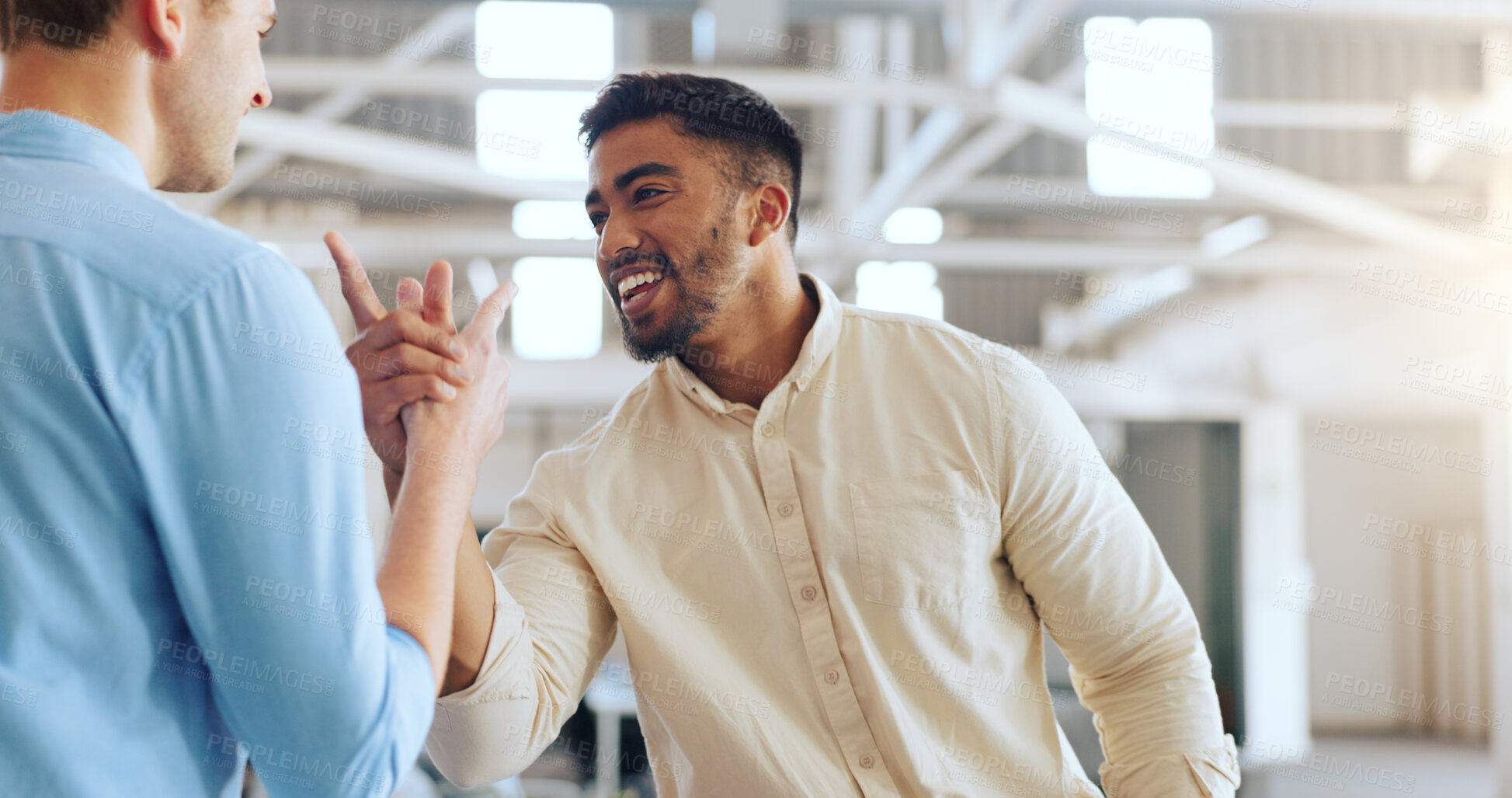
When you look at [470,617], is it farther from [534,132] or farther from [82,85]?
[534,132]

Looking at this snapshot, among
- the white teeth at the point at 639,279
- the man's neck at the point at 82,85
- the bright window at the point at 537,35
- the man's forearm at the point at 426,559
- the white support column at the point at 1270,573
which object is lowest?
the white support column at the point at 1270,573

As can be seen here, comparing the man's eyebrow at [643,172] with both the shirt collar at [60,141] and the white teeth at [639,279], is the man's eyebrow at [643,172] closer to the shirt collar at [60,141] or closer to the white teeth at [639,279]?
the white teeth at [639,279]

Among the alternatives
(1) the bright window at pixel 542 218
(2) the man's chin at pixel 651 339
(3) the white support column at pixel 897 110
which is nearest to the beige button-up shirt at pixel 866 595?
(2) the man's chin at pixel 651 339

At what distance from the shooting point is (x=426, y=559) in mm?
1180

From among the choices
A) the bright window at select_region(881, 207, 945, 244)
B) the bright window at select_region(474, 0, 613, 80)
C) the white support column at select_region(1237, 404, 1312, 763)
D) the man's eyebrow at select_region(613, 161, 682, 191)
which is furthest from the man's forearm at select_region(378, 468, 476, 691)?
the white support column at select_region(1237, 404, 1312, 763)

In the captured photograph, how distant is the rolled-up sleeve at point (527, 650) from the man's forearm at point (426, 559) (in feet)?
1.55

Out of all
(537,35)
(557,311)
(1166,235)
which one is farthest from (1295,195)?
(557,311)

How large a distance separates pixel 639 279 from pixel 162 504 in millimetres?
1211

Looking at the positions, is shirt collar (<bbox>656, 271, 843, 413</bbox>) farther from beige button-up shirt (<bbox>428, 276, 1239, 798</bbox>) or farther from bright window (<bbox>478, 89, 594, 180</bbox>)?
bright window (<bbox>478, 89, 594, 180</bbox>)

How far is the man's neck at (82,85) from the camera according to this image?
1091 millimetres

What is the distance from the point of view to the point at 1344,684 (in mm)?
12469

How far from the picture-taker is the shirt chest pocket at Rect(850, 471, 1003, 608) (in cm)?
191

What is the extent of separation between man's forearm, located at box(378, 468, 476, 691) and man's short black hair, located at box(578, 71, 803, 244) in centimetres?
109

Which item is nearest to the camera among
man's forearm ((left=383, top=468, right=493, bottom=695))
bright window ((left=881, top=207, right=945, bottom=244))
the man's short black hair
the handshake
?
the handshake
